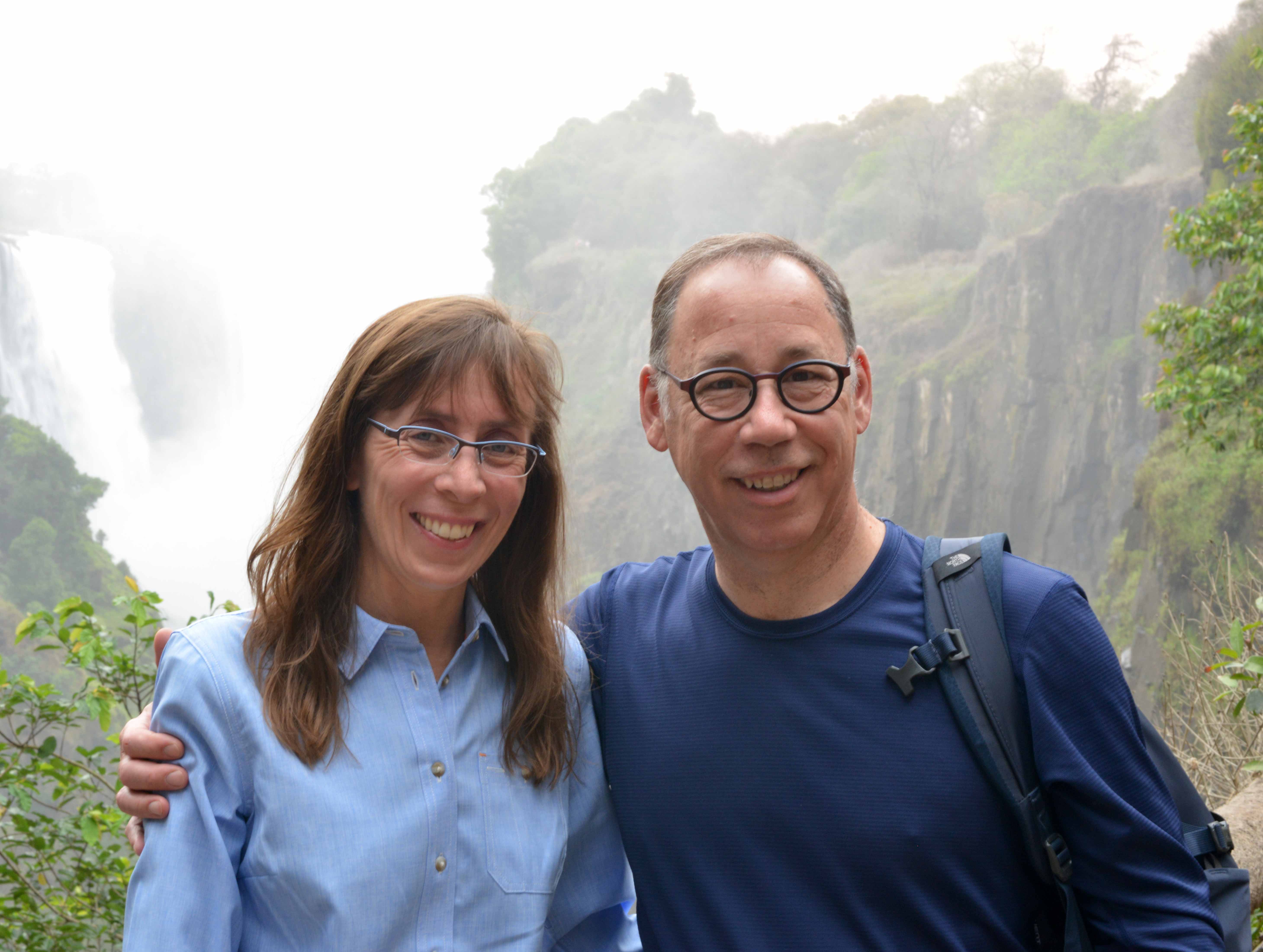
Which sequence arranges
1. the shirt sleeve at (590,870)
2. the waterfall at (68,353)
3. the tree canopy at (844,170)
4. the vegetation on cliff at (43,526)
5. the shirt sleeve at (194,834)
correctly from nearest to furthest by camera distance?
the shirt sleeve at (194,834) < the shirt sleeve at (590,870) < the vegetation on cliff at (43,526) < the waterfall at (68,353) < the tree canopy at (844,170)

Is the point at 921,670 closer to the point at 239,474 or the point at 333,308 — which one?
the point at 239,474

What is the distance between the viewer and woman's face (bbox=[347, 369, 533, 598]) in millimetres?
1589

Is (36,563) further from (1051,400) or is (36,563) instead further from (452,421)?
(452,421)

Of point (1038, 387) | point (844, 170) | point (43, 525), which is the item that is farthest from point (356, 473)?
point (844, 170)

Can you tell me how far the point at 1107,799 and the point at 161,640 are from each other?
155 cm

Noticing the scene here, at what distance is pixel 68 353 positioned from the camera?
118 ft

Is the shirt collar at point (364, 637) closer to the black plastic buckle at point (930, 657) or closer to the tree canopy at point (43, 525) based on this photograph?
the black plastic buckle at point (930, 657)

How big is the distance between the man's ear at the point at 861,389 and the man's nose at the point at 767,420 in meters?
0.17

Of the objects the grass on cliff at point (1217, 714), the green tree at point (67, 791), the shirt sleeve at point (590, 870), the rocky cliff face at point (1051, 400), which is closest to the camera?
the shirt sleeve at point (590, 870)

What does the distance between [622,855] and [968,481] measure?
30952 millimetres

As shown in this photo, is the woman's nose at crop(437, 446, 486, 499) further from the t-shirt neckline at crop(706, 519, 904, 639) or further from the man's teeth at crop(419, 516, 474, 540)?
the t-shirt neckline at crop(706, 519, 904, 639)

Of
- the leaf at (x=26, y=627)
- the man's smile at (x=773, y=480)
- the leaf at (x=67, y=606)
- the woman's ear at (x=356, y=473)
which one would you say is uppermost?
the man's smile at (x=773, y=480)

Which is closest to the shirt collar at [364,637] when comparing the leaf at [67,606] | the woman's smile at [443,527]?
the woman's smile at [443,527]

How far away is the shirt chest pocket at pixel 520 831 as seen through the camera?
155cm
